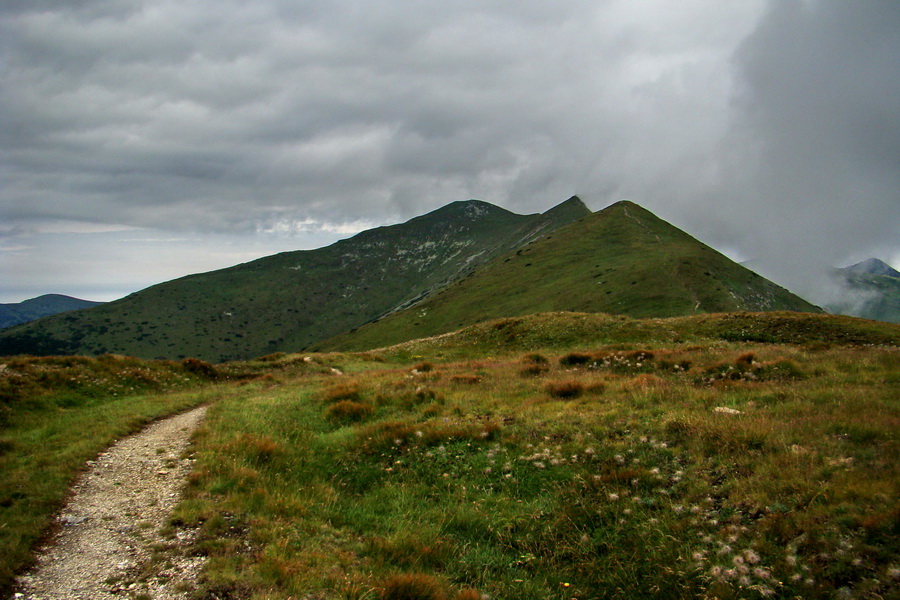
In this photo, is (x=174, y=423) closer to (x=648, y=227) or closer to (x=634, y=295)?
(x=634, y=295)

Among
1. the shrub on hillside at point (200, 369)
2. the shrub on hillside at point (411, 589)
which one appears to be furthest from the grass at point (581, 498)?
the shrub on hillside at point (200, 369)

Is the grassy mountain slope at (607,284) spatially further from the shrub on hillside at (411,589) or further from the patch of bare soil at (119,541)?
the shrub on hillside at (411,589)

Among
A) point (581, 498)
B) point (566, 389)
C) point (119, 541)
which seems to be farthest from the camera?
point (566, 389)

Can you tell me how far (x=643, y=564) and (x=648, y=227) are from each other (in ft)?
455

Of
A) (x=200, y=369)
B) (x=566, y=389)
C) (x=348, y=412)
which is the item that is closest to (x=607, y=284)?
(x=200, y=369)

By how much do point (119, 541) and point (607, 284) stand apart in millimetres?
87294

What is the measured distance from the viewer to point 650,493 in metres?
7.97

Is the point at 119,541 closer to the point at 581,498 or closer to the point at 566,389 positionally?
the point at 581,498

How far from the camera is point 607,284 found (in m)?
87.1

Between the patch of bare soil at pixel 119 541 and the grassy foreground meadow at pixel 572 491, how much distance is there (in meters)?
0.40

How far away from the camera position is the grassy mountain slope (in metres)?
75.3

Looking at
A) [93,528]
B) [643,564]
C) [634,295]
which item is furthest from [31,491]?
[634,295]

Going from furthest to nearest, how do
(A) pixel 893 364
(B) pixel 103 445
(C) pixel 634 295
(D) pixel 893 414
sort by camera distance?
(C) pixel 634 295 → (A) pixel 893 364 → (B) pixel 103 445 → (D) pixel 893 414

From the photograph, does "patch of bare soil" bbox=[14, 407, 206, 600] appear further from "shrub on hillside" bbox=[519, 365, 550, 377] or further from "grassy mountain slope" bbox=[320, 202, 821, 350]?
"grassy mountain slope" bbox=[320, 202, 821, 350]
